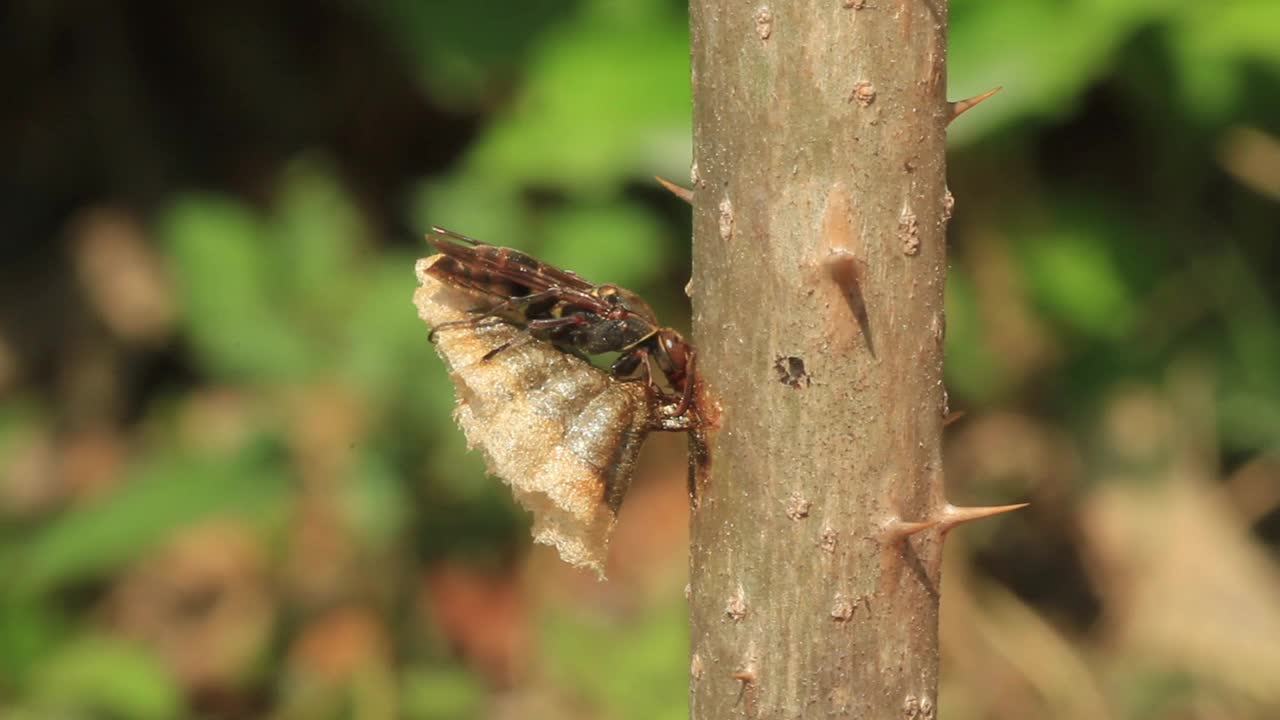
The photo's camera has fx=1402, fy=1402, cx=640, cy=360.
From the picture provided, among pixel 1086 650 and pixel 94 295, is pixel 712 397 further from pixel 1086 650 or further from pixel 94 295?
pixel 94 295

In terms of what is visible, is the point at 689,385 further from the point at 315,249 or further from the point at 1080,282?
the point at 1080,282

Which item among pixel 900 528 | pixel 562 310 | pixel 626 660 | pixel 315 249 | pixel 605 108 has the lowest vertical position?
pixel 626 660

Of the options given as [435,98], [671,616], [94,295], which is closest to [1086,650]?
[671,616]

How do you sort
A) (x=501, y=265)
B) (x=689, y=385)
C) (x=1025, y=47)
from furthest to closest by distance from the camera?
(x=1025, y=47) → (x=501, y=265) → (x=689, y=385)

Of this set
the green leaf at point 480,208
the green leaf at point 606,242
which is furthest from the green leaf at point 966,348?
the green leaf at point 480,208

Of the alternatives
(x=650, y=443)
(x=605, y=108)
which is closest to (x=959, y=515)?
(x=605, y=108)

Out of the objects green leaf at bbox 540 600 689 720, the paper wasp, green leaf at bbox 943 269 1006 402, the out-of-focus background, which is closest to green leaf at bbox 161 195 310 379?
the out-of-focus background

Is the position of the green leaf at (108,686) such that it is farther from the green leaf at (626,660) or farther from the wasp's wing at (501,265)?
the wasp's wing at (501,265)

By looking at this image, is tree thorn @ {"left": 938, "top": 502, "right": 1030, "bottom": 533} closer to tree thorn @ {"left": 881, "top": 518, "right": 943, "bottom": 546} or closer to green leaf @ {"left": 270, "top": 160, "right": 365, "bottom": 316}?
tree thorn @ {"left": 881, "top": 518, "right": 943, "bottom": 546}
